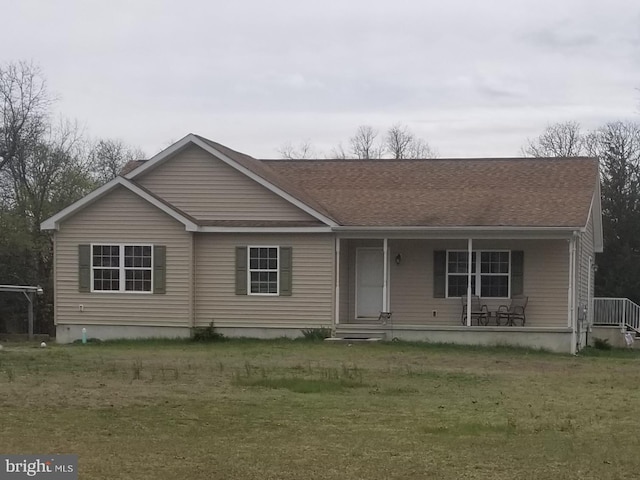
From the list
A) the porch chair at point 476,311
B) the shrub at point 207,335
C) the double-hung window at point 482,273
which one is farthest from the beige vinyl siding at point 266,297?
the porch chair at point 476,311

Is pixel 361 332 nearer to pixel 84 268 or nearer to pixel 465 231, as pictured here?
pixel 465 231

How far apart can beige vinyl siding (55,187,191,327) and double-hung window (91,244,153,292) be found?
0.53 feet

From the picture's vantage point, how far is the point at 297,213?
859 inches

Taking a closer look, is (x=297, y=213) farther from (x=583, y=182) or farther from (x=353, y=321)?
(x=583, y=182)

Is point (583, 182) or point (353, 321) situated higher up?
point (583, 182)

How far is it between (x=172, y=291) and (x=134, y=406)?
1119 centimetres

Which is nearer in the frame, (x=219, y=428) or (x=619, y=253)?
(x=219, y=428)

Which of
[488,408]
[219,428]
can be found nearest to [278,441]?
[219,428]

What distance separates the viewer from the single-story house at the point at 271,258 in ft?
70.7

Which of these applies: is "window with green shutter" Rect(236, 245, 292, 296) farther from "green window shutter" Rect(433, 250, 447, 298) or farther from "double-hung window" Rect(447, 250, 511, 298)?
"double-hung window" Rect(447, 250, 511, 298)

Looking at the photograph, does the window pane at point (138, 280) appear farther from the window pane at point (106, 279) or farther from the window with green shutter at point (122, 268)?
the window pane at point (106, 279)

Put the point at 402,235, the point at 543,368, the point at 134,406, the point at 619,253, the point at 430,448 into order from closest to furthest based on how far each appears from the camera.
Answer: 1. the point at 430,448
2. the point at 134,406
3. the point at 543,368
4. the point at 402,235
5. the point at 619,253

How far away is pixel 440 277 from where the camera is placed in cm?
2241

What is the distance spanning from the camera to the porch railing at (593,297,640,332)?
2853 cm
